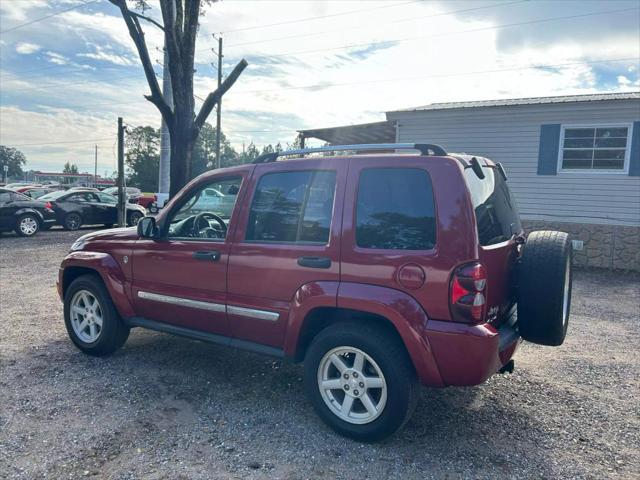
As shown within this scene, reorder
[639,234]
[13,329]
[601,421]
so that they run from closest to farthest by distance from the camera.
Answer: [601,421] < [13,329] < [639,234]

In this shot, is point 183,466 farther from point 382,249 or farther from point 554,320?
point 554,320

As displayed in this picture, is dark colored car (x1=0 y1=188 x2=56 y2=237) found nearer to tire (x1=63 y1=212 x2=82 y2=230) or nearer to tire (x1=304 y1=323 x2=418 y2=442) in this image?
tire (x1=63 y1=212 x2=82 y2=230)

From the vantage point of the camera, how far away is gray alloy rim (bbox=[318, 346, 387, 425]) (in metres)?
3.03

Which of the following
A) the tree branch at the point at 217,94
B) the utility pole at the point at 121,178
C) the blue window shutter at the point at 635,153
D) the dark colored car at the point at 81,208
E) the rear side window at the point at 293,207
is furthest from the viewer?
the dark colored car at the point at 81,208

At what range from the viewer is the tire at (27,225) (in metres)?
13.7

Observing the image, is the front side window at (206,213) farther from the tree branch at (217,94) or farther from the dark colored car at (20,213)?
the dark colored car at (20,213)

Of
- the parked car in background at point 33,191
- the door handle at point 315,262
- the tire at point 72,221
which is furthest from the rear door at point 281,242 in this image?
the parked car in background at point 33,191

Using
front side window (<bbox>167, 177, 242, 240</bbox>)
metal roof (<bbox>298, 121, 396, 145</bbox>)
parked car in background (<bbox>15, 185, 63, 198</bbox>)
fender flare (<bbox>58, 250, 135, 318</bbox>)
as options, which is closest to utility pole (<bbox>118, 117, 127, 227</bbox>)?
parked car in background (<bbox>15, 185, 63, 198</bbox>)

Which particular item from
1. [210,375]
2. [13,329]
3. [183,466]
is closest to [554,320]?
[183,466]

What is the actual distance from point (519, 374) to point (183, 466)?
3041 millimetres

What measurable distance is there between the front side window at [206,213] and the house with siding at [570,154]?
28.5 feet

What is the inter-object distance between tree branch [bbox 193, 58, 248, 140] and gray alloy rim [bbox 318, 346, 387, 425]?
691cm

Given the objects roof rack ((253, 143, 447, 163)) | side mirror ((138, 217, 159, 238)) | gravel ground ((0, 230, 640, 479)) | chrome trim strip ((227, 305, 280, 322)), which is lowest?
gravel ground ((0, 230, 640, 479))

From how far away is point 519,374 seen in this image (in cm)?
427
